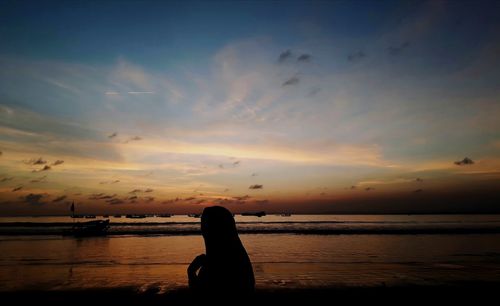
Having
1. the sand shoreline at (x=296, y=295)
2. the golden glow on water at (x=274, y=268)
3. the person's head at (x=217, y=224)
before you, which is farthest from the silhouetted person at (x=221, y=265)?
the golden glow on water at (x=274, y=268)

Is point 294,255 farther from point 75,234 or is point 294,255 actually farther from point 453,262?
point 75,234

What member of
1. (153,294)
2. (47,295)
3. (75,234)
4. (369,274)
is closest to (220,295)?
(153,294)

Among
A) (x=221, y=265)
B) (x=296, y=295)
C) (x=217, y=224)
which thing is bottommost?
(x=296, y=295)

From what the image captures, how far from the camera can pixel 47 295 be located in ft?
39.3

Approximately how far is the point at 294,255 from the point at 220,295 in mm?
20868

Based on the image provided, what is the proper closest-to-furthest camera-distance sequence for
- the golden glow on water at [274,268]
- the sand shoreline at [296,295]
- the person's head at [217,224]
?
the person's head at [217,224], the sand shoreline at [296,295], the golden glow on water at [274,268]

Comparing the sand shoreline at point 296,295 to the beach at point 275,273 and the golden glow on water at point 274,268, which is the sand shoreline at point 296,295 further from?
the golden glow on water at point 274,268

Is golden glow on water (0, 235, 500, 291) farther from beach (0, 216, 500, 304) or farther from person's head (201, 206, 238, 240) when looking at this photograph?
person's head (201, 206, 238, 240)

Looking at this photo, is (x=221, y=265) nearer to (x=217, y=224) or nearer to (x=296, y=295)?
(x=217, y=224)

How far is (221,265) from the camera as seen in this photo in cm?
304

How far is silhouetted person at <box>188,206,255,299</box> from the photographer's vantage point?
3.00 m

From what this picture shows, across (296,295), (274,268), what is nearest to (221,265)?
(296,295)

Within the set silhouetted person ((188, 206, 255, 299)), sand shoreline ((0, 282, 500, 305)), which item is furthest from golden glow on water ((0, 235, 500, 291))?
silhouetted person ((188, 206, 255, 299))

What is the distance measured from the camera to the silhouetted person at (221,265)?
300cm
